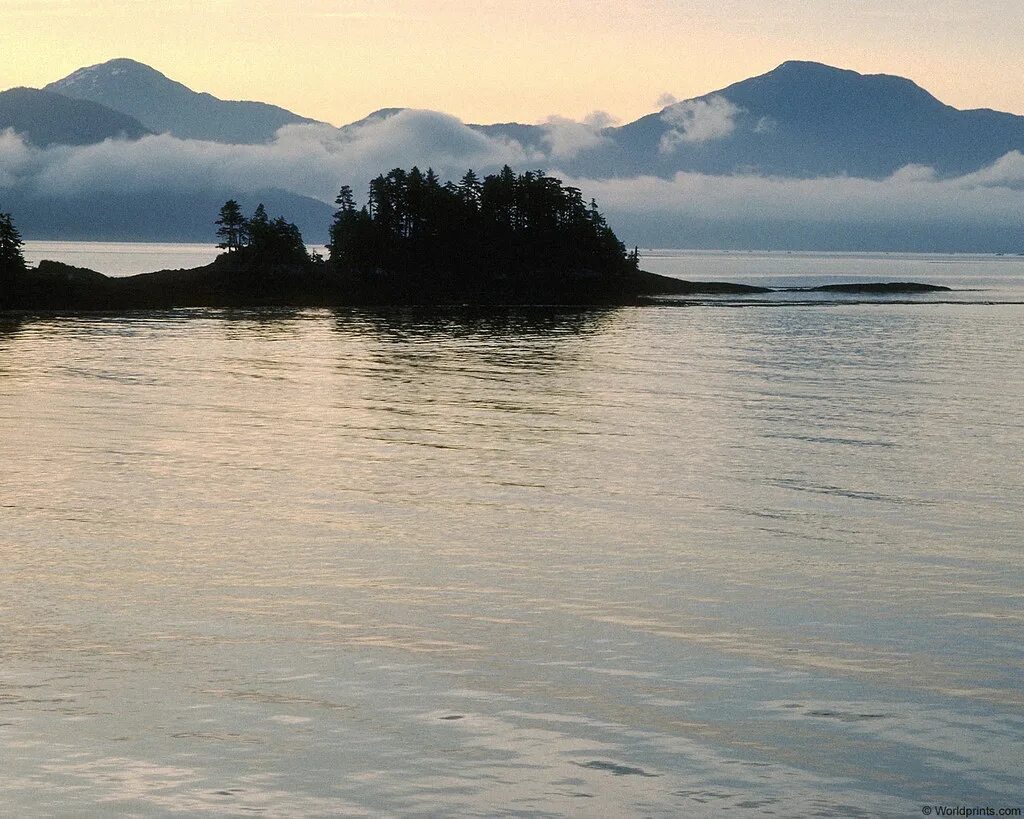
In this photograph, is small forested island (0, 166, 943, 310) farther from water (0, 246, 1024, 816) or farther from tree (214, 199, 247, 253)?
water (0, 246, 1024, 816)

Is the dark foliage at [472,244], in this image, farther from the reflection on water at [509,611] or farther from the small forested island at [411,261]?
the reflection on water at [509,611]

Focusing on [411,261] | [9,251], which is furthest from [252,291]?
[9,251]

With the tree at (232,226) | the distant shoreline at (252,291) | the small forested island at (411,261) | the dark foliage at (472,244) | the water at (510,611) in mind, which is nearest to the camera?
the water at (510,611)

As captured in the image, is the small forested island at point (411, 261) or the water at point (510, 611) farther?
the small forested island at point (411, 261)

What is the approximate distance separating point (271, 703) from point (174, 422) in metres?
28.1

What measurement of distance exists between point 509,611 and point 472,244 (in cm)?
17049

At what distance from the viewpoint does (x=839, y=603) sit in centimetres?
1902

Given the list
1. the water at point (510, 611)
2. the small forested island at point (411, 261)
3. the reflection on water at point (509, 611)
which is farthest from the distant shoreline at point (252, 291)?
the reflection on water at point (509, 611)

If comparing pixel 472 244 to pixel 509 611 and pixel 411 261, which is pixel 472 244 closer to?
pixel 411 261

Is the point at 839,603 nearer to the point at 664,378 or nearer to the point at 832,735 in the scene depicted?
the point at 832,735

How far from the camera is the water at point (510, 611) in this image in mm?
12531

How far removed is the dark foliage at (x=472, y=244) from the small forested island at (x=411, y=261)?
20 centimetres

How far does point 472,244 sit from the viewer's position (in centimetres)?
18650

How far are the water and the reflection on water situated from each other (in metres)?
0.06
